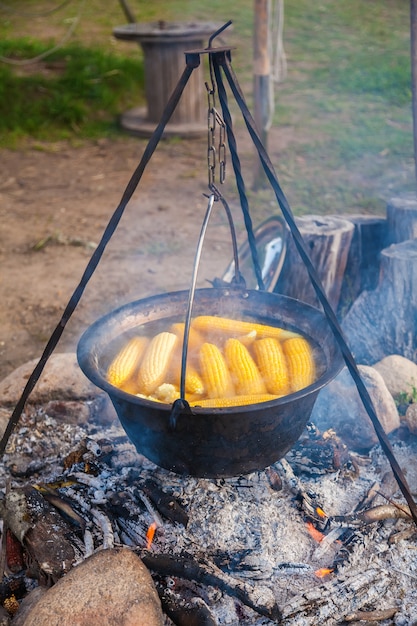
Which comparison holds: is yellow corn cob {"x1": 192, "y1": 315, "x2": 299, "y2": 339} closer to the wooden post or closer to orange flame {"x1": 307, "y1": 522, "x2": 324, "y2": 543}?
orange flame {"x1": 307, "y1": 522, "x2": 324, "y2": 543}

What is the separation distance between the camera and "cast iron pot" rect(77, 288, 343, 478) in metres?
2.31

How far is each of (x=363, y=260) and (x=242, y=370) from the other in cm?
231

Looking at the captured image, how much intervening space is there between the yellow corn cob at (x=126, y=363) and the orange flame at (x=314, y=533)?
1.06 metres

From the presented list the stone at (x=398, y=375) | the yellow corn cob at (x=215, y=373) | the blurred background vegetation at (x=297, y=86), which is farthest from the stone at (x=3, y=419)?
the blurred background vegetation at (x=297, y=86)

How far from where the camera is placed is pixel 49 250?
20.7 feet

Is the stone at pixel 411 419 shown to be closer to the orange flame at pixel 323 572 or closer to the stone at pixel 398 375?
the stone at pixel 398 375

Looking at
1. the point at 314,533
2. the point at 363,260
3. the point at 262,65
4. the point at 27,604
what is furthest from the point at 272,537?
the point at 262,65

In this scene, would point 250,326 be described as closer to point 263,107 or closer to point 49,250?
point 49,250

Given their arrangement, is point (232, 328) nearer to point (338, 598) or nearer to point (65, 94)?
point (338, 598)

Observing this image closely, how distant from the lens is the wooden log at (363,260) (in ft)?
15.3

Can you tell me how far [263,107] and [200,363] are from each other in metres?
4.69

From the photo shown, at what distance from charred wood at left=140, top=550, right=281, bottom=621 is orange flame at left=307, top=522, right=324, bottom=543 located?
0.37 m

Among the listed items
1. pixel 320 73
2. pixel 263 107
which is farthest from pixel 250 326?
pixel 320 73

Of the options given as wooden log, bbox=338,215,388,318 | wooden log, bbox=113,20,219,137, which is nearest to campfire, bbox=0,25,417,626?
wooden log, bbox=338,215,388,318
